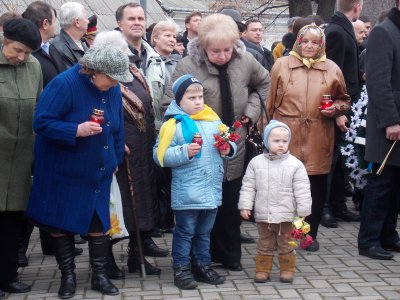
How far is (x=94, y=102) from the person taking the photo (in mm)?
5449

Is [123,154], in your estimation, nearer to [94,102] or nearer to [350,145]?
[94,102]

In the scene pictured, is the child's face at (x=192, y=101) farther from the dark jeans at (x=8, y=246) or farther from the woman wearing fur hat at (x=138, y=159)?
the dark jeans at (x=8, y=246)

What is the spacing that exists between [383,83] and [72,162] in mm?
2578

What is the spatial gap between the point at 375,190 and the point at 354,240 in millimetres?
916

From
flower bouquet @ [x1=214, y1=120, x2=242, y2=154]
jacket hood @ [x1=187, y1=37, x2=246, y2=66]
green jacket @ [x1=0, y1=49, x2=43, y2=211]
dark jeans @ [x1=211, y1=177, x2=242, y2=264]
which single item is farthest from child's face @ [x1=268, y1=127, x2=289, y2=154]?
green jacket @ [x1=0, y1=49, x2=43, y2=211]

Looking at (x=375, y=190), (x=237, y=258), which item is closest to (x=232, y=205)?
(x=237, y=258)

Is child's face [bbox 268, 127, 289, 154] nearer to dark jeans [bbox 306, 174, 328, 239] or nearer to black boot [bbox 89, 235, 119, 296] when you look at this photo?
dark jeans [bbox 306, 174, 328, 239]

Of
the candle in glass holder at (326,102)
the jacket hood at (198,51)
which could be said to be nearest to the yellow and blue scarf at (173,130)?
the jacket hood at (198,51)

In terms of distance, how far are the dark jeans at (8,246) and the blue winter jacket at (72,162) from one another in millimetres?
225

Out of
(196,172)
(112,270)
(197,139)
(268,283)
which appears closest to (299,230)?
(268,283)

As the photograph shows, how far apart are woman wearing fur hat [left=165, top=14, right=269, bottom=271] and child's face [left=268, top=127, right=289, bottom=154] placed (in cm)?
32

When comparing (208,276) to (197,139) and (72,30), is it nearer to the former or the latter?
(197,139)

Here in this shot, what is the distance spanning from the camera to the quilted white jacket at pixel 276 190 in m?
5.80

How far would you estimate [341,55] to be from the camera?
7652 mm
